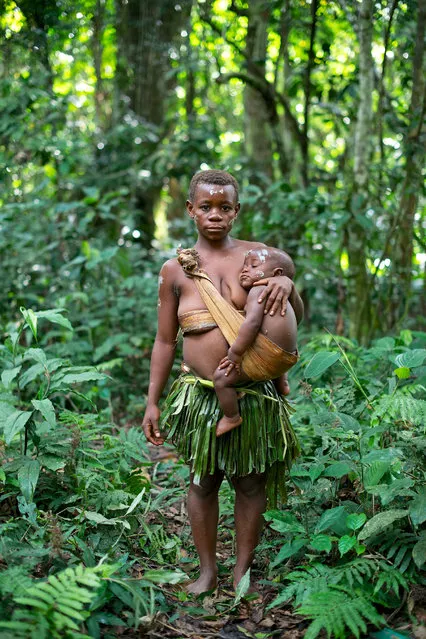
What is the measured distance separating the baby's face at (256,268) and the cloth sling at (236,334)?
0.13 meters

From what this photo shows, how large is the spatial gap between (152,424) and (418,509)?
1.25 m

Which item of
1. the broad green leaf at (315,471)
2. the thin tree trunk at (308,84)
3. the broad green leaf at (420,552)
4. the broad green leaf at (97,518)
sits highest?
the thin tree trunk at (308,84)

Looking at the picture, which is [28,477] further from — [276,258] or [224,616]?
[276,258]

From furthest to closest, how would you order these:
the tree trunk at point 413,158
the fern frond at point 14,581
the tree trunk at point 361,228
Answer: the tree trunk at point 361,228, the tree trunk at point 413,158, the fern frond at point 14,581

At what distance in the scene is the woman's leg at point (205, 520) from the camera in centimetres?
302

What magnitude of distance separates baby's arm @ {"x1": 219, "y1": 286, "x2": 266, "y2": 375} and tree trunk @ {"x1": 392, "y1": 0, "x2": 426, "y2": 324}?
9.49 ft

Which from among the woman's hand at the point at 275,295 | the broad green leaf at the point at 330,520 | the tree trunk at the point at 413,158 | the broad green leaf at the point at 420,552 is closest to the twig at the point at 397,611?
the broad green leaf at the point at 420,552

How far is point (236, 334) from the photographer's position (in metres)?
A: 2.83

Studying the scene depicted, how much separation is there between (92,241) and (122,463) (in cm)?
359

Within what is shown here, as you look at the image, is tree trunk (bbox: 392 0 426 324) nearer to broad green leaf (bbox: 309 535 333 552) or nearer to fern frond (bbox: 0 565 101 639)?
broad green leaf (bbox: 309 535 333 552)

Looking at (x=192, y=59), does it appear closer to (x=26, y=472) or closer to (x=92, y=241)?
(x=92, y=241)

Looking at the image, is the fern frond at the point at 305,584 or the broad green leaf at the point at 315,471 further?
the broad green leaf at the point at 315,471

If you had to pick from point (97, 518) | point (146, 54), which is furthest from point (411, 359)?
point (146, 54)

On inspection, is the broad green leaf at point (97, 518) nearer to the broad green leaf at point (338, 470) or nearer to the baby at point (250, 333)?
the baby at point (250, 333)
